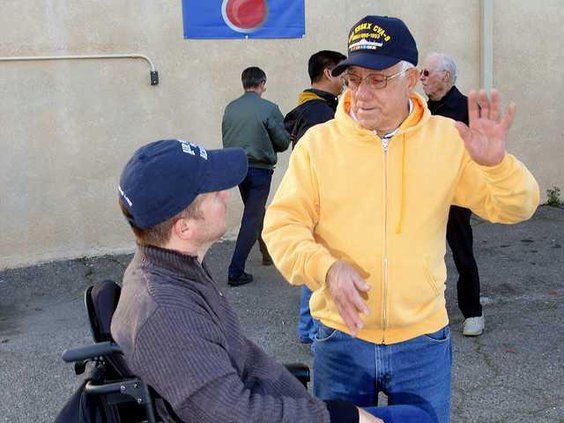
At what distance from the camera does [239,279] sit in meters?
6.38

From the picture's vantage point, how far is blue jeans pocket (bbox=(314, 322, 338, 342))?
2445 mm

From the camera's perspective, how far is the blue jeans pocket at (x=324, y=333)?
8.02 feet

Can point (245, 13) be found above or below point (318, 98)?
above

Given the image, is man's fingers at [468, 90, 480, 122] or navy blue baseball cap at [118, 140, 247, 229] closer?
navy blue baseball cap at [118, 140, 247, 229]

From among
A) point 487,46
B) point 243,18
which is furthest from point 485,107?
point 487,46

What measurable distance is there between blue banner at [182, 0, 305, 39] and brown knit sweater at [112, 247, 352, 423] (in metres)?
5.67

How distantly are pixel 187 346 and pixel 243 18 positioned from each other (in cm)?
611

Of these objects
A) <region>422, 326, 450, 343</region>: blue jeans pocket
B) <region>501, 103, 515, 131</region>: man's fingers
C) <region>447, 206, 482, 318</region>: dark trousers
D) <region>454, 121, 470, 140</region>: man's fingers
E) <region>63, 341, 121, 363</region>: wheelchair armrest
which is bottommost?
<region>447, 206, 482, 318</region>: dark trousers

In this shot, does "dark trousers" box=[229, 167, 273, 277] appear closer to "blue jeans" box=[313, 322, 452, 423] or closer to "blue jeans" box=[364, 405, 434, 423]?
"blue jeans" box=[313, 322, 452, 423]

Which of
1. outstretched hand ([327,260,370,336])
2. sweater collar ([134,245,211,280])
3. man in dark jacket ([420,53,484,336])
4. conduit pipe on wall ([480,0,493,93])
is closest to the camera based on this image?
sweater collar ([134,245,211,280])

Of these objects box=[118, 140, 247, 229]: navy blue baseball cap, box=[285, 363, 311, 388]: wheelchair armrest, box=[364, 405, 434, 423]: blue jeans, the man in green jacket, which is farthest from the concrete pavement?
box=[118, 140, 247, 229]: navy blue baseball cap

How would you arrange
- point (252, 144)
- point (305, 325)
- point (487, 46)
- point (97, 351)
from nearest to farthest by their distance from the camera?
point (97, 351)
point (305, 325)
point (252, 144)
point (487, 46)

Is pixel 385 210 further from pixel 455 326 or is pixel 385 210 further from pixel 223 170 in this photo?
pixel 455 326

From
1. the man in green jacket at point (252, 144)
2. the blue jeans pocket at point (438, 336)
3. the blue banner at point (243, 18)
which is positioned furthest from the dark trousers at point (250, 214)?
the blue jeans pocket at point (438, 336)
